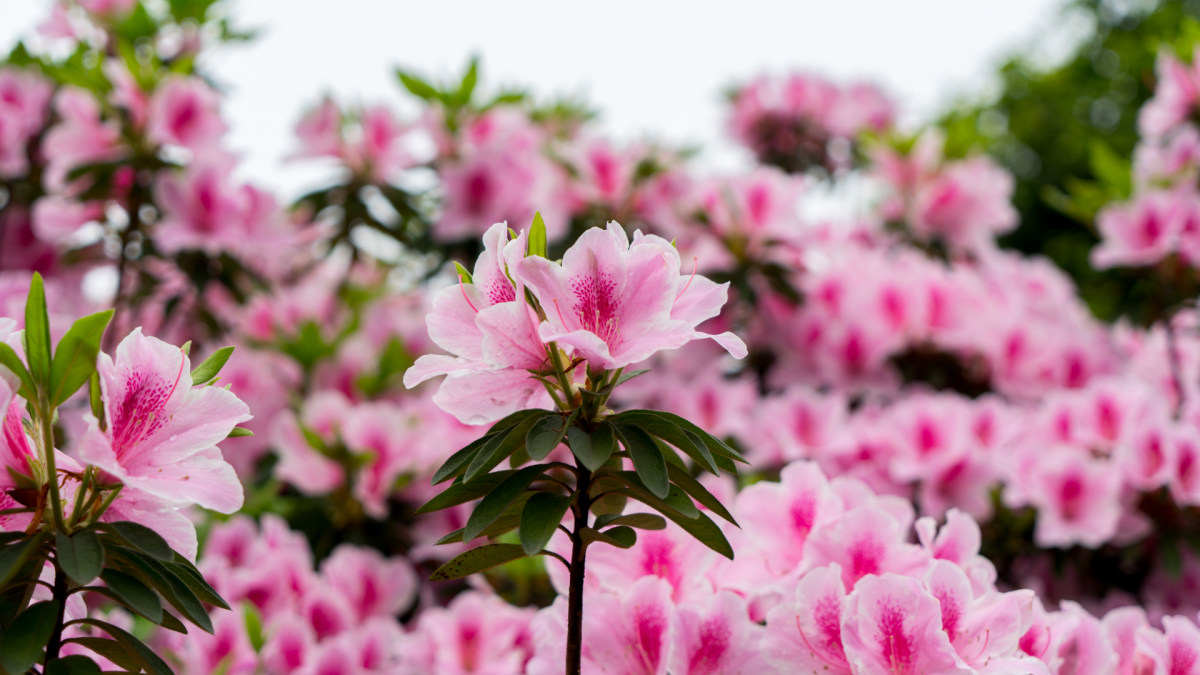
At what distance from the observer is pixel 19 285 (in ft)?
5.88

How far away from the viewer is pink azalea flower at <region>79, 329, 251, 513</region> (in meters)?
0.83

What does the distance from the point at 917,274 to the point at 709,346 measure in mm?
Result: 665

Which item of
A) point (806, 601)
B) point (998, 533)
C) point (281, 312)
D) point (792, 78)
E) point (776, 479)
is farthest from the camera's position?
point (792, 78)

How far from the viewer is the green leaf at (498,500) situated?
86 centimetres

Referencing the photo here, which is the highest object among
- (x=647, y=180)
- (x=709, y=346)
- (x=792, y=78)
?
→ (x=792, y=78)

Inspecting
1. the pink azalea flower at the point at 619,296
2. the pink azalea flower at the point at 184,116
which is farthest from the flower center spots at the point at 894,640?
the pink azalea flower at the point at 184,116

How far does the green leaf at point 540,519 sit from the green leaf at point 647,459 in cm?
8

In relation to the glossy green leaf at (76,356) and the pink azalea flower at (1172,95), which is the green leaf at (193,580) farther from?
the pink azalea flower at (1172,95)

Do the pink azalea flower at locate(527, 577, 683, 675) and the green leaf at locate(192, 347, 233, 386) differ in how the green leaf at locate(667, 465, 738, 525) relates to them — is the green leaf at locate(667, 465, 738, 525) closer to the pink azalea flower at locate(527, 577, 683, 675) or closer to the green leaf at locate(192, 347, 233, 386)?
the pink azalea flower at locate(527, 577, 683, 675)

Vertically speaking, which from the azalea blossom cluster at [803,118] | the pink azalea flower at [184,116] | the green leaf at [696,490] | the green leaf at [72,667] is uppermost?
the azalea blossom cluster at [803,118]

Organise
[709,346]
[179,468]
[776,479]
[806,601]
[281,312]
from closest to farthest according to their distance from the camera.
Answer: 1. [179,468]
2. [806,601]
3. [776,479]
4. [709,346]
5. [281,312]

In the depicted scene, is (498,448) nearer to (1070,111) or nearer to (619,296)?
(619,296)

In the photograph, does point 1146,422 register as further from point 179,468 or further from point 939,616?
point 179,468

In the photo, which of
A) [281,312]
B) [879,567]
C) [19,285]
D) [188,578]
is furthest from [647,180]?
[188,578]
